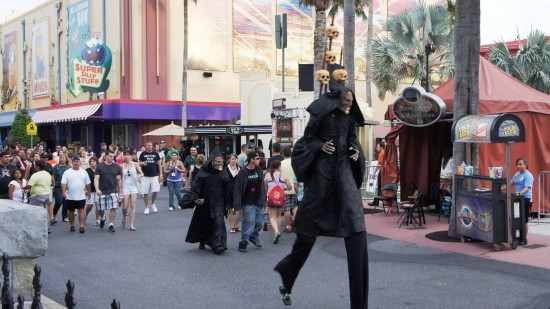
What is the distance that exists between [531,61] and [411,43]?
4877mm

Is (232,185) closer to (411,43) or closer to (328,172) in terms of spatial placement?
(328,172)

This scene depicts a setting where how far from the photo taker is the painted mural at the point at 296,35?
37781mm

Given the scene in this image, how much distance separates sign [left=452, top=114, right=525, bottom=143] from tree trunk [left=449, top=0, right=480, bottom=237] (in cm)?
73

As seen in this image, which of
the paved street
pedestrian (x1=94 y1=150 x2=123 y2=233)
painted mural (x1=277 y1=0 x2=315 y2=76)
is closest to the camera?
the paved street

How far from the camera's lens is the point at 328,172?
6023 mm

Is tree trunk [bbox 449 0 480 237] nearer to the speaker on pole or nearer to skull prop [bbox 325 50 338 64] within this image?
skull prop [bbox 325 50 338 64]

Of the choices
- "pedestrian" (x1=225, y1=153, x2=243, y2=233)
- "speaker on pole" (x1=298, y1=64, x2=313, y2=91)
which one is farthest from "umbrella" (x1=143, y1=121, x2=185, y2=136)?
"pedestrian" (x1=225, y1=153, x2=243, y2=233)

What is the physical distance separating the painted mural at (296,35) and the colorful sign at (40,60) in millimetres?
17349

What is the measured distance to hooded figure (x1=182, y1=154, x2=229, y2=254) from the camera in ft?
35.0

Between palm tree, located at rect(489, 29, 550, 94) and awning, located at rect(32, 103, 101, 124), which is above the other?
palm tree, located at rect(489, 29, 550, 94)

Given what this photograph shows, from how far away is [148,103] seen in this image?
32312 mm

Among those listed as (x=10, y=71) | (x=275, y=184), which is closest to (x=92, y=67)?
(x=10, y=71)

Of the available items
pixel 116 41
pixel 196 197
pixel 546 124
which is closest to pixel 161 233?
pixel 196 197

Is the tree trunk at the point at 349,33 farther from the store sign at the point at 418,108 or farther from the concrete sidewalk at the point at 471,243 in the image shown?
the concrete sidewalk at the point at 471,243
